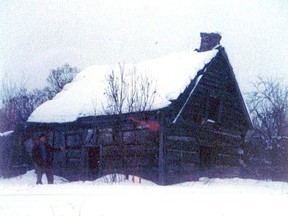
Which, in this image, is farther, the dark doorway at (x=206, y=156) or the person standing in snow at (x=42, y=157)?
the dark doorway at (x=206, y=156)

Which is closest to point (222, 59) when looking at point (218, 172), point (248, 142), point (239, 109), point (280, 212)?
point (239, 109)

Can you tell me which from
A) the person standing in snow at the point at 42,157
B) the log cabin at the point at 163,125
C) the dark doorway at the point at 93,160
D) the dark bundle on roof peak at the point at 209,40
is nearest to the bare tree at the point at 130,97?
the log cabin at the point at 163,125

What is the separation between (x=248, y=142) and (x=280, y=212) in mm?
18647

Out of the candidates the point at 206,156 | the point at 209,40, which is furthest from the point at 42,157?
the point at 209,40

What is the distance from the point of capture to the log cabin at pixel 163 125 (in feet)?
47.8

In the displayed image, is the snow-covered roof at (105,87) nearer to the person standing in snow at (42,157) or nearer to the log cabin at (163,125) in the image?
the log cabin at (163,125)

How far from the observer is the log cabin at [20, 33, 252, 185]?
1455cm

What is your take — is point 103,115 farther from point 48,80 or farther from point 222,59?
point 48,80

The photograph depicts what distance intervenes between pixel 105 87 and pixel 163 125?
4830 mm

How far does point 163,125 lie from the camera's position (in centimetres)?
1421

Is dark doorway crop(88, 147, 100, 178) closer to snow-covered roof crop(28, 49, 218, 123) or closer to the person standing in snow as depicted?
snow-covered roof crop(28, 49, 218, 123)

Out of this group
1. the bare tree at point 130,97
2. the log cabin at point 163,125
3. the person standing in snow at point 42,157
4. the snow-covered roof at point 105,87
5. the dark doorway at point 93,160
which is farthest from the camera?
the dark doorway at point 93,160

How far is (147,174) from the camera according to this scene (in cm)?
1451

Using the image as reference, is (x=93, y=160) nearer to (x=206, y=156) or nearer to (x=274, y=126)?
(x=206, y=156)
